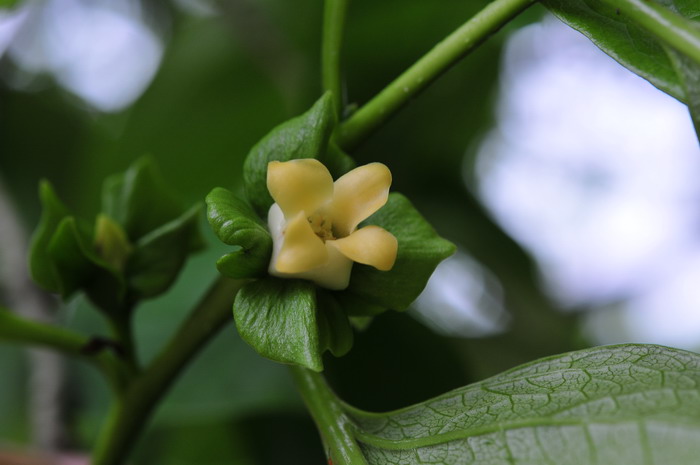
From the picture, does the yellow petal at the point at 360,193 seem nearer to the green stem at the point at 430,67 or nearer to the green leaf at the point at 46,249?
the green stem at the point at 430,67

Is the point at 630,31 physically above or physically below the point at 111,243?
above

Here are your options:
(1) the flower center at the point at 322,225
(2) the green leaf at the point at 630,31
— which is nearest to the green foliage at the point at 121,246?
(1) the flower center at the point at 322,225

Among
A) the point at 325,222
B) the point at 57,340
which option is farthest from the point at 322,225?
the point at 57,340

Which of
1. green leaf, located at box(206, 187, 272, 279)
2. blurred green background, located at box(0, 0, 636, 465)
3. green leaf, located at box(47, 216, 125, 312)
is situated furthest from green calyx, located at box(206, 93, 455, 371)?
blurred green background, located at box(0, 0, 636, 465)

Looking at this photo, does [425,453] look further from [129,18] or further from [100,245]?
[129,18]

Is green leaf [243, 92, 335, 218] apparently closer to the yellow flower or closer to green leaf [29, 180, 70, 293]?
the yellow flower

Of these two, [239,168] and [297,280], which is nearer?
[297,280]

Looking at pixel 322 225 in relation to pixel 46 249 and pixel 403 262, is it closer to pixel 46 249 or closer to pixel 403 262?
pixel 403 262
